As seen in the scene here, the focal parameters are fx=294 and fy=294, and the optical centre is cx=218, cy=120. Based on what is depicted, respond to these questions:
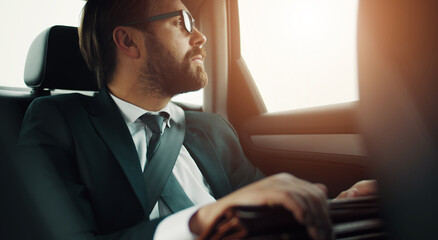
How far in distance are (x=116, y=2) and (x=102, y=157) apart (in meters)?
0.75

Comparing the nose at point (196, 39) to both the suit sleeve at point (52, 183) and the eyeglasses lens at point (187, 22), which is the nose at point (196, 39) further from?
the suit sleeve at point (52, 183)

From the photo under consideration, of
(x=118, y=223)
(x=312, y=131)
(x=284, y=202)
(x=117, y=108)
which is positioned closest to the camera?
(x=284, y=202)

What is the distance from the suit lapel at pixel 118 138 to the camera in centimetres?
91

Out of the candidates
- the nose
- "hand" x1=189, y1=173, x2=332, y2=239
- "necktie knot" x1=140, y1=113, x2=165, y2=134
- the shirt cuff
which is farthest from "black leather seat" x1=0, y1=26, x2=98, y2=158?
"hand" x1=189, y1=173, x2=332, y2=239

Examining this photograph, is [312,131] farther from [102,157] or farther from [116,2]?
[116,2]

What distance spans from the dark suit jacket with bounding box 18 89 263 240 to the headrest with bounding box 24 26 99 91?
231mm

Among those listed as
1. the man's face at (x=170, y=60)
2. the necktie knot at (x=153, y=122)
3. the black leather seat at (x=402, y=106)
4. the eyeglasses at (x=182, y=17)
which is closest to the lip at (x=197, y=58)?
the man's face at (x=170, y=60)

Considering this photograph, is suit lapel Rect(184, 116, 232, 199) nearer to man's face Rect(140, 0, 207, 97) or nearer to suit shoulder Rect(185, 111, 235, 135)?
suit shoulder Rect(185, 111, 235, 135)

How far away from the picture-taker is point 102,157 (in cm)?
91

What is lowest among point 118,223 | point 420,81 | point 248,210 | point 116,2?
point 118,223

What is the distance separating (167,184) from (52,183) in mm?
366

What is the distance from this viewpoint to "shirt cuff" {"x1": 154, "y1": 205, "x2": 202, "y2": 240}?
579 millimetres

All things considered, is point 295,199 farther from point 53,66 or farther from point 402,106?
point 53,66

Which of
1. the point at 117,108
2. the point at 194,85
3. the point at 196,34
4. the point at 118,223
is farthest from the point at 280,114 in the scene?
the point at 118,223
